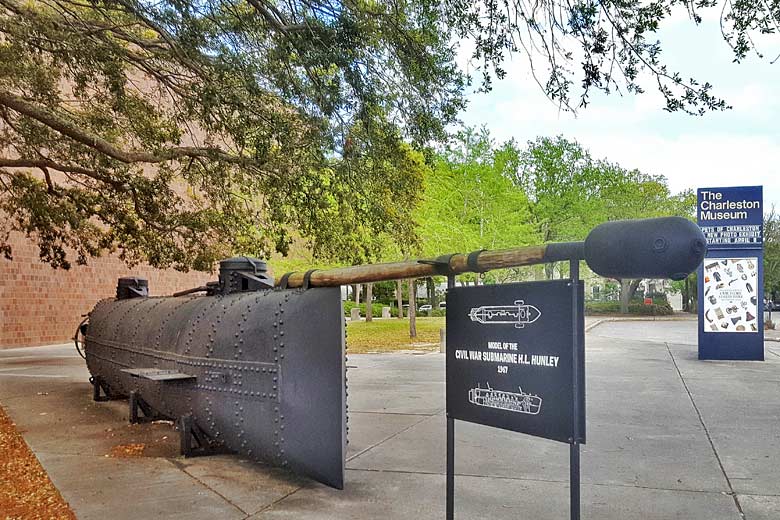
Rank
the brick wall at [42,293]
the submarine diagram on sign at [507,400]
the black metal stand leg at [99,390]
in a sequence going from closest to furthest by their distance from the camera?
1. the submarine diagram on sign at [507,400]
2. the black metal stand leg at [99,390]
3. the brick wall at [42,293]

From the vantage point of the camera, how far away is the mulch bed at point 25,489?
4.35 meters

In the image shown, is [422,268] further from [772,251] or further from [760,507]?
[772,251]

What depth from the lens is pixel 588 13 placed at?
5.44 meters

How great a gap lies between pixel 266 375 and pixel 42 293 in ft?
55.8

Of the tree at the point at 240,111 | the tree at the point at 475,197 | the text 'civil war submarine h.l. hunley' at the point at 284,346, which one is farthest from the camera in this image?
the tree at the point at 475,197

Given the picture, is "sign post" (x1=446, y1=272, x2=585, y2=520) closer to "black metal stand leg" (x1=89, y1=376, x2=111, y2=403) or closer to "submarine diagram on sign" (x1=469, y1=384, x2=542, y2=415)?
"submarine diagram on sign" (x1=469, y1=384, x2=542, y2=415)

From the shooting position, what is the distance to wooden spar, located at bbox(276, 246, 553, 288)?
11.1 feet

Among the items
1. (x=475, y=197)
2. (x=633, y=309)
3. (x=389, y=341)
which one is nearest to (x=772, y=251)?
(x=633, y=309)

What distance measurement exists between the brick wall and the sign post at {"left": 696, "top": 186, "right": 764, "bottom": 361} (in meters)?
13.1

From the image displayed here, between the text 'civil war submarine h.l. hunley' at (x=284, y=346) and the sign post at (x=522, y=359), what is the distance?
7 cm

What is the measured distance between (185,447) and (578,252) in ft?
13.2

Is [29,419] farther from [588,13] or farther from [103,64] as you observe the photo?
[588,13]

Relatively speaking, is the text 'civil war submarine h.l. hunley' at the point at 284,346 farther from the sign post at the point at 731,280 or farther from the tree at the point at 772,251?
the tree at the point at 772,251

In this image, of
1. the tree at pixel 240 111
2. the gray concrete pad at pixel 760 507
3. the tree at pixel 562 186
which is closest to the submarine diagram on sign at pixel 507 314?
the gray concrete pad at pixel 760 507
